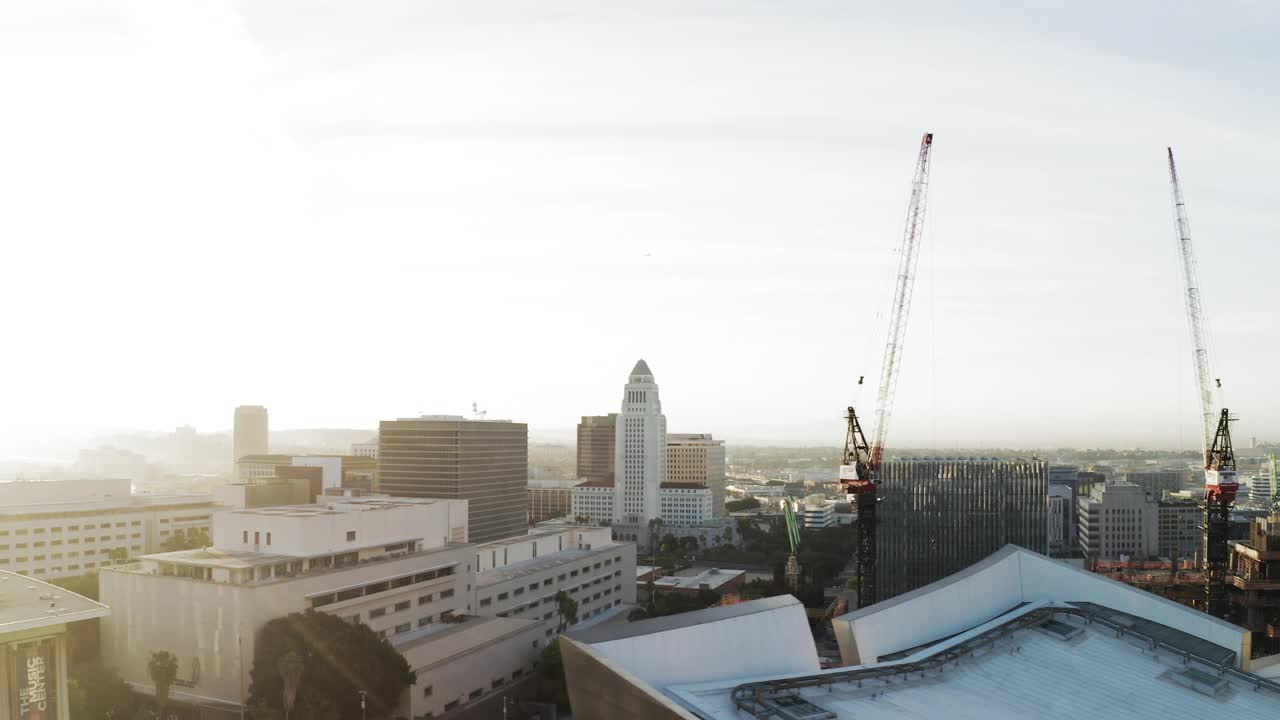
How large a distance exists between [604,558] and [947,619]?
45.5 m

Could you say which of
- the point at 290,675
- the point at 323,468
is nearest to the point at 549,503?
the point at 323,468

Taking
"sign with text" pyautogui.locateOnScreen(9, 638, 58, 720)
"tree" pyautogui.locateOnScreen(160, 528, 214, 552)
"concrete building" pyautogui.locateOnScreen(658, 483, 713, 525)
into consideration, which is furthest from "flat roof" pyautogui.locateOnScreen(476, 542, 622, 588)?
"concrete building" pyautogui.locateOnScreen(658, 483, 713, 525)

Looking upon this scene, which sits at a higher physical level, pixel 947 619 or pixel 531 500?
pixel 947 619

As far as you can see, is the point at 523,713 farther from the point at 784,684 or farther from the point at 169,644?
the point at 784,684

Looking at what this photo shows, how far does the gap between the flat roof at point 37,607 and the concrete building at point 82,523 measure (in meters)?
58.2

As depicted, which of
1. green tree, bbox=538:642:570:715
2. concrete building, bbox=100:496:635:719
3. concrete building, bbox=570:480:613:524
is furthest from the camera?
concrete building, bbox=570:480:613:524

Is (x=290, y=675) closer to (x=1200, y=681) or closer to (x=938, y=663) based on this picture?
(x=938, y=663)

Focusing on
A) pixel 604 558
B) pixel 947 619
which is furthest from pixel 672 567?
pixel 947 619

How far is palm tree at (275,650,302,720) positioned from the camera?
3947cm

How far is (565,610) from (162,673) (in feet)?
90.5

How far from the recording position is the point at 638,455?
507 ft

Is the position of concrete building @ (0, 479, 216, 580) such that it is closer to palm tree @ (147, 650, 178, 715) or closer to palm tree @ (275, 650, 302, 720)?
palm tree @ (147, 650, 178, 715)

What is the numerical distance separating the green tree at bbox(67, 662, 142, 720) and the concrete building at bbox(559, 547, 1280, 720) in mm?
27462

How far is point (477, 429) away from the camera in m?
110
